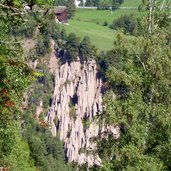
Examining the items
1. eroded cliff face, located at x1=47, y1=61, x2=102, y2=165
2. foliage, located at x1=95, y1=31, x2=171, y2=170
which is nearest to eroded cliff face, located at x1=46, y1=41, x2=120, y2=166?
eroded cliff face, located at x1=47, y1=61, x2=102, y2=165

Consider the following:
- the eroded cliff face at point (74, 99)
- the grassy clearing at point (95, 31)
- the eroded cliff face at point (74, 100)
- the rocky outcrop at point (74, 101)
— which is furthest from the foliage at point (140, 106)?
the grassy clearing at point (95, 31)

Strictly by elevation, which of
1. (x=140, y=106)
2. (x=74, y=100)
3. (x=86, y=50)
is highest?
(x=140, y=106)

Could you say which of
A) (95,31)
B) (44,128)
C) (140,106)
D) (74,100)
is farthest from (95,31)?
(140,106)

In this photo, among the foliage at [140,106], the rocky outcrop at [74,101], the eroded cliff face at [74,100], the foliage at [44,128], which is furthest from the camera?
the eroded cliff face at [74,100]

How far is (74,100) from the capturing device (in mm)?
158000

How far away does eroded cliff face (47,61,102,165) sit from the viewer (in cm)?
14625

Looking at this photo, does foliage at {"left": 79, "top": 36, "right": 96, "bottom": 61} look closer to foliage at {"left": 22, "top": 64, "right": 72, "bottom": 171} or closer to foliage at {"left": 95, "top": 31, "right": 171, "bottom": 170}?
foliage at {"left": 22, "top": 64, "right": 72, "bottom": 171}

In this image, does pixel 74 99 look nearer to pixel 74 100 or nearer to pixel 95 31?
pixel 74 100

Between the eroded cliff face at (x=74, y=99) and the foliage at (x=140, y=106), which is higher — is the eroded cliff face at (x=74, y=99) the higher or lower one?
the lower one

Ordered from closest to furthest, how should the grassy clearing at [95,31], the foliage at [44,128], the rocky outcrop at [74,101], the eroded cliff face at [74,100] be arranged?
1. the foliage at [44,128]
2. the rocky outcrop at [74,101]
3. the eroded cliff face at [74,100]
4. the grassy clearing at [95,31]

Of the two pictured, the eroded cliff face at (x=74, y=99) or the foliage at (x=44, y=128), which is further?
the eroded cliff face at (x=74, y=99)

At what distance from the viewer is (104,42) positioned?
17150 centimetres

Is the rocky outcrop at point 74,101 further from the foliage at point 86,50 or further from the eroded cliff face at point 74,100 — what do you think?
the foliage at point 86,50

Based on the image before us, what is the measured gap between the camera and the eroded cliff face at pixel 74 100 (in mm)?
146250
